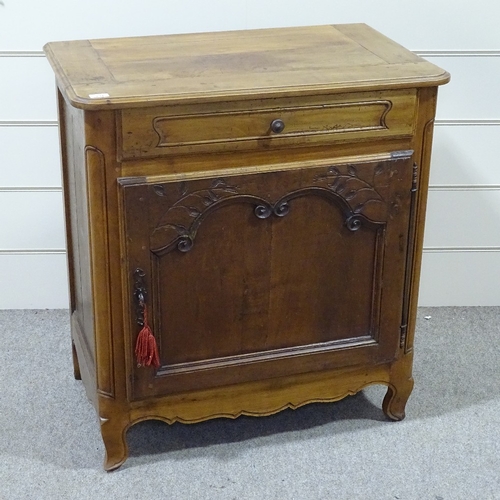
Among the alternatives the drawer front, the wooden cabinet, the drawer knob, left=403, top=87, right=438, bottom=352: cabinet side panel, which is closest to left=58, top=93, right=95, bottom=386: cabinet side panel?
the wooden cabinet

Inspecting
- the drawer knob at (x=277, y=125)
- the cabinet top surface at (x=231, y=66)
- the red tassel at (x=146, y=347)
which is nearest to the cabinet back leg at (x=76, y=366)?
the red tassel at (x=146, y=347)

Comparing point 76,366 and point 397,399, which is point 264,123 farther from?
point 76,366

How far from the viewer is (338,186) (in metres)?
1.51

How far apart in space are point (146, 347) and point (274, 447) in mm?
385

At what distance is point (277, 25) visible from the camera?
6.45ft

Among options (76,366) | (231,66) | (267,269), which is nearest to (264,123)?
(231,66)

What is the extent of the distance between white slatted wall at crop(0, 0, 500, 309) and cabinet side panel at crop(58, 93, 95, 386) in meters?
0.32

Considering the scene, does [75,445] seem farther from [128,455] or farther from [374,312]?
[374,312]

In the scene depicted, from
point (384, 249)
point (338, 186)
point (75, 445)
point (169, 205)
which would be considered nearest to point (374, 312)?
point (384, 249)

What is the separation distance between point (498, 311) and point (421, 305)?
7.9 inches

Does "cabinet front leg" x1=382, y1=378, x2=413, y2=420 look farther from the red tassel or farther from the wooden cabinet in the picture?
the red tassel

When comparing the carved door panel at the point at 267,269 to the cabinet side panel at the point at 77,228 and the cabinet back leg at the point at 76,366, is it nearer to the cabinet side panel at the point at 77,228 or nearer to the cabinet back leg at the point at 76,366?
the cabinet side panel at the point at 77,228

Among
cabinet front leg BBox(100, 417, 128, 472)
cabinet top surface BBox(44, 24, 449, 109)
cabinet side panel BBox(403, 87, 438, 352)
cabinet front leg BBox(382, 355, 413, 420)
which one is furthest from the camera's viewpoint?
cabinet front leg BBox(382, 355, 413, 420)

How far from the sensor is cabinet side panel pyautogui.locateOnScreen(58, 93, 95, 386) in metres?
1.51
